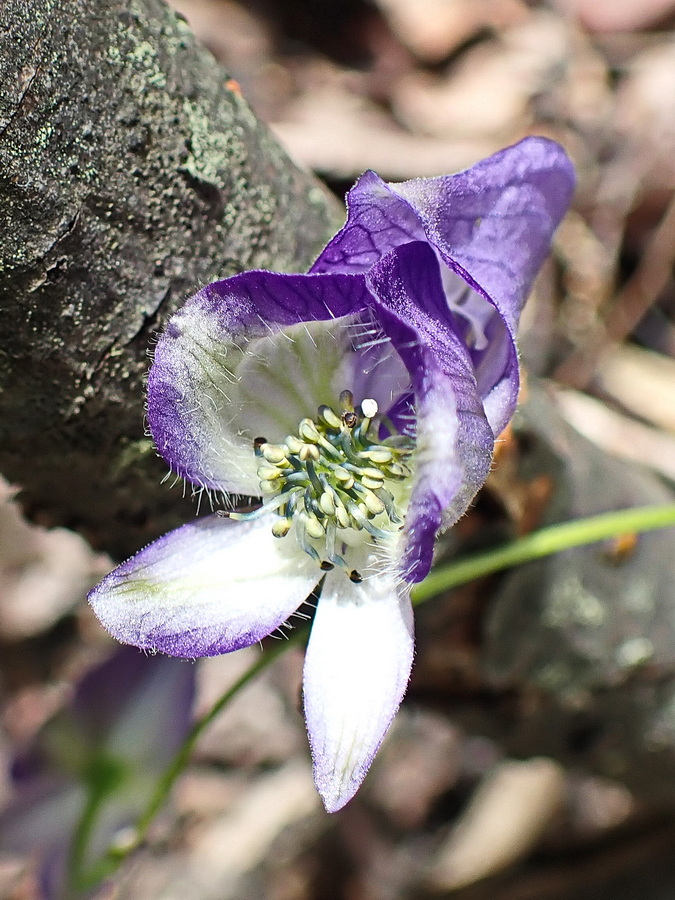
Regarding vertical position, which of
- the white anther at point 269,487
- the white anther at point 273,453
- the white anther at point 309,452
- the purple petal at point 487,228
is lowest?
the white anther at point 269,487

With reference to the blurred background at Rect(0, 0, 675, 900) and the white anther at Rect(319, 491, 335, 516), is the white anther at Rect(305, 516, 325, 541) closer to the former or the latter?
the white anther at Rect(319, 491, 335, 516)

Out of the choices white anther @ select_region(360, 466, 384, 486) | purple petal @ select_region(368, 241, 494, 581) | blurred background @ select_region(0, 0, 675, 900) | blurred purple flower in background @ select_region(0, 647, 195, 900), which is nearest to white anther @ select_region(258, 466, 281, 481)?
white anther @ select_region(360, 466, 384, 486)

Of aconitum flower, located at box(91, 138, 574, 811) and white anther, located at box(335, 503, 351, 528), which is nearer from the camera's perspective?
aconitum flower, located at box(91, 138, 574, 811)

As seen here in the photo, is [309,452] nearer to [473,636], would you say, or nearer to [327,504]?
[327,504]

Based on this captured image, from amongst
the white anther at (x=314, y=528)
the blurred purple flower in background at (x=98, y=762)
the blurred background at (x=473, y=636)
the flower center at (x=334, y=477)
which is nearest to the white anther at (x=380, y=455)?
the flower center at (x=334, y=477)

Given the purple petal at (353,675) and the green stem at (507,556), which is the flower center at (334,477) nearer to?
the purple petal at (353,675)

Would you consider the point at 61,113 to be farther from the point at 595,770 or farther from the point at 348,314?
the point at 595,770
